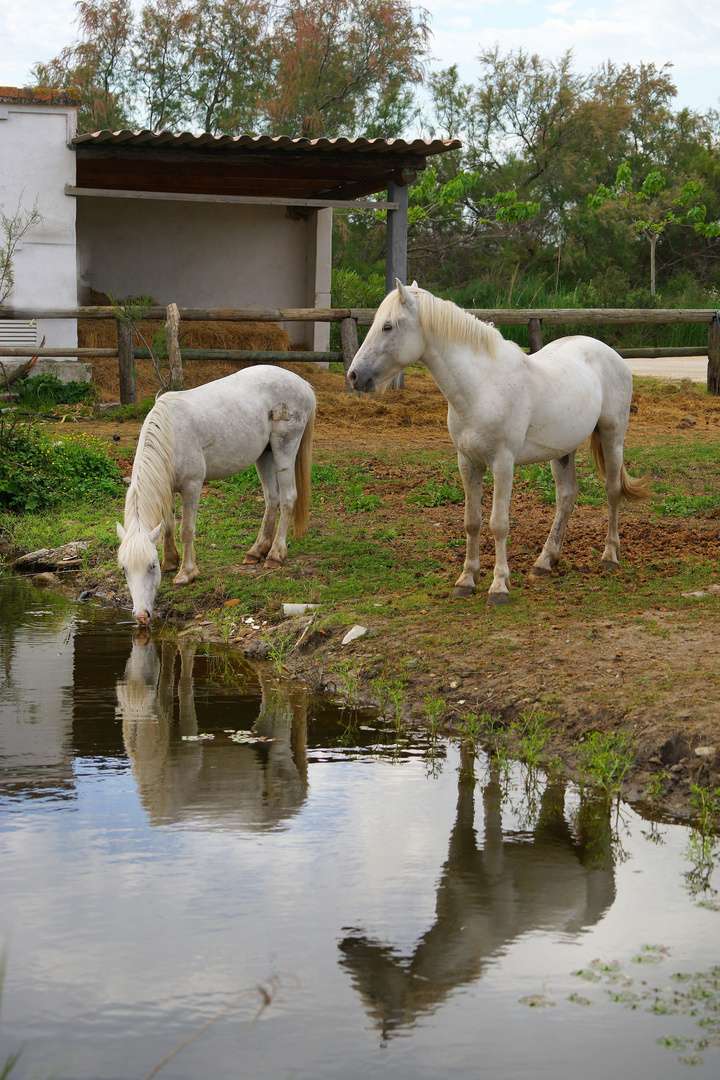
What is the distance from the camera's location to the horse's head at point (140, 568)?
19.5 ft

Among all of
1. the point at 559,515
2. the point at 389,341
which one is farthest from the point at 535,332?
the point at 389,341

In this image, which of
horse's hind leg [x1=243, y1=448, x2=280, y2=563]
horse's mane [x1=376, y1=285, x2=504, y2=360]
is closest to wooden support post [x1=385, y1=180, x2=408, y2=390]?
horse's hind leg [x1=243, y1=448, x2=280, y2=563]

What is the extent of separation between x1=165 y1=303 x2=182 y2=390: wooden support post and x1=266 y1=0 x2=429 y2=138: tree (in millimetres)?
19665

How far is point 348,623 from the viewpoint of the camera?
573 cm

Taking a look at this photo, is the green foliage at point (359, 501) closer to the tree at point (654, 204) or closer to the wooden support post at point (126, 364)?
the wooden support post at point (126, 364)

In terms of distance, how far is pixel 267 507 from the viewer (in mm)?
7395

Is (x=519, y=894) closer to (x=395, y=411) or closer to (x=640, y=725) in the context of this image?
(x=640, y=725)

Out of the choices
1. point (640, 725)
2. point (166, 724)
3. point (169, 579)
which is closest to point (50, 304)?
point (169, 579)

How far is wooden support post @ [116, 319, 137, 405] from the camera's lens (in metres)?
12.9

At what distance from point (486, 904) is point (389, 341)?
3.33 metres

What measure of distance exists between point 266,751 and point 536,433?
271cm

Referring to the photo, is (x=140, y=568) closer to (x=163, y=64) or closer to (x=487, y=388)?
(x=487, y=388)

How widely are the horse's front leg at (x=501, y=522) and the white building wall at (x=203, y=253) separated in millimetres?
11657

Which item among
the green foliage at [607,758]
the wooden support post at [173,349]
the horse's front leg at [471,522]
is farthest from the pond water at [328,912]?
the wooden support post at [173,349]
